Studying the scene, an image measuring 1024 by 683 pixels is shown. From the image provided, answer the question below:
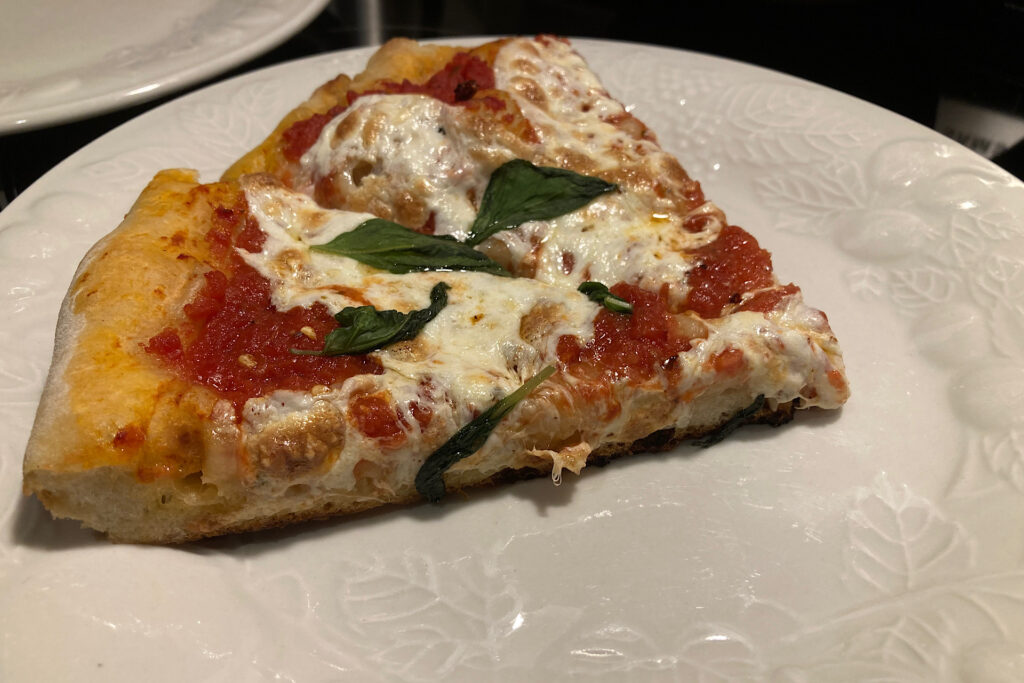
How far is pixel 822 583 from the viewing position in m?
2.17

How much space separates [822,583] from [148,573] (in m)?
1.87

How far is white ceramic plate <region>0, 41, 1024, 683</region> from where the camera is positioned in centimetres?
194

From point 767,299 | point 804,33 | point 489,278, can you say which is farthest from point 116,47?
point 804,33

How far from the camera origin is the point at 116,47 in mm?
4379

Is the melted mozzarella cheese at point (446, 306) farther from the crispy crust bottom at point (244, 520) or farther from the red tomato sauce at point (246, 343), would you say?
the crispy crust bottom at point (244, 520)

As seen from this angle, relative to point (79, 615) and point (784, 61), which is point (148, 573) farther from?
point (784, 61)

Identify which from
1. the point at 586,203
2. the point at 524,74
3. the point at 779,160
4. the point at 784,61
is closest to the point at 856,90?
the point at 784,61

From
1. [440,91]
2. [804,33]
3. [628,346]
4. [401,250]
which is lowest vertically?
[804,33]

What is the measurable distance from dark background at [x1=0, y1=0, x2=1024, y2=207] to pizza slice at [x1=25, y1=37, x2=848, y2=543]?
6.82ft

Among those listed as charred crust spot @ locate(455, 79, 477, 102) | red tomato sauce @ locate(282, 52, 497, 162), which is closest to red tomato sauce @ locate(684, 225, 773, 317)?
red tomato sauce @ locate(282, 52, 497, 162)

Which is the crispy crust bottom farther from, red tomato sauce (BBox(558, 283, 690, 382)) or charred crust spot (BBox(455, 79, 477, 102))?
charred crust spot (BBox(455, 79, 477, 102))

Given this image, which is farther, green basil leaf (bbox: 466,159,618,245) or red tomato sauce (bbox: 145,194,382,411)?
green basil leaf (bbox: 466,159,618,245)

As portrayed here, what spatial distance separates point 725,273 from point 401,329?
1.17 metres

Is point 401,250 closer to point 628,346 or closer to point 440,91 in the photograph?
point 628,346
